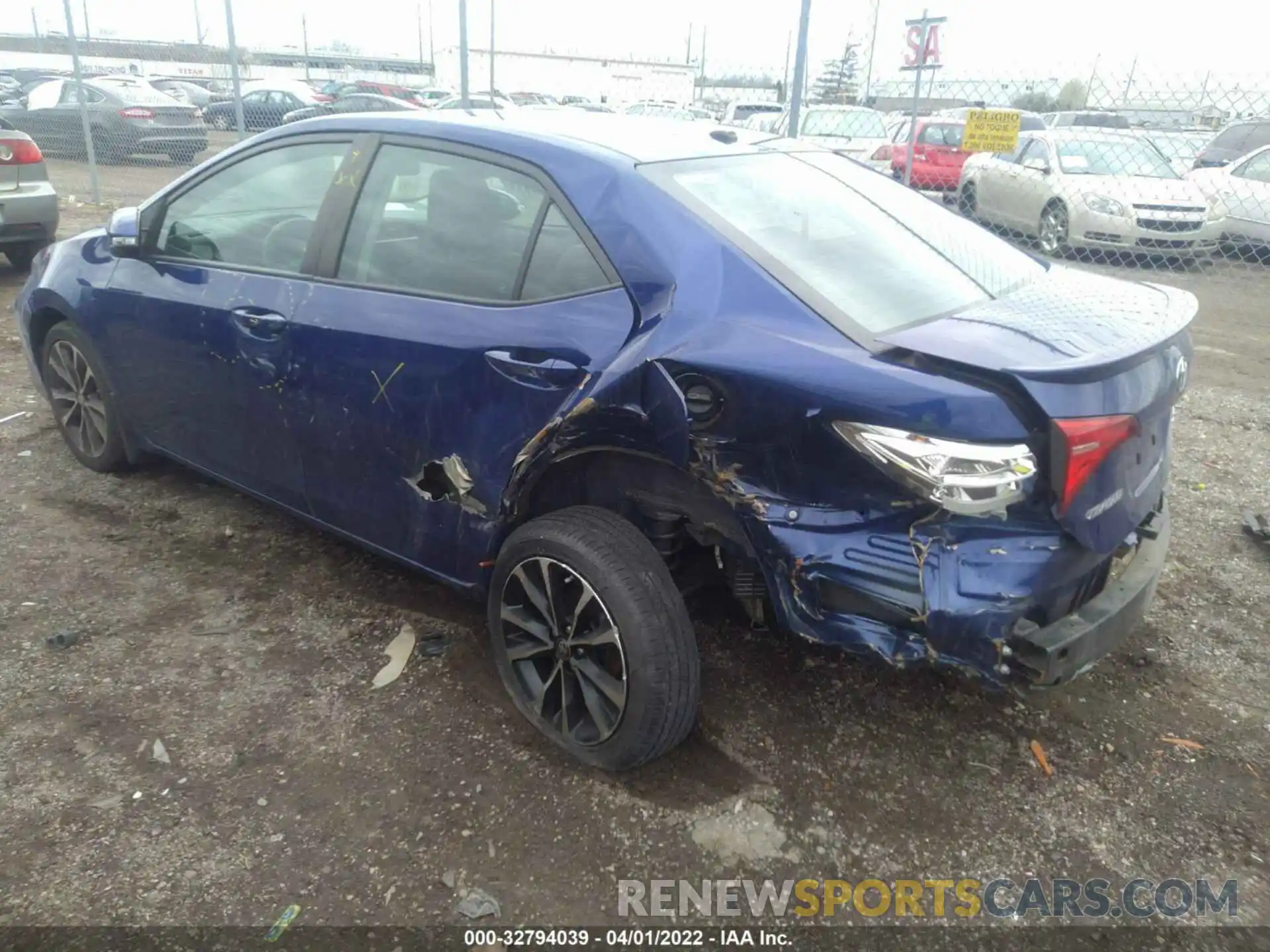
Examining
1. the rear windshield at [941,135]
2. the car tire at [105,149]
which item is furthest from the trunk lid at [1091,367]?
the car tire at [105,149]

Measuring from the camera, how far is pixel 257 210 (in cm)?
341

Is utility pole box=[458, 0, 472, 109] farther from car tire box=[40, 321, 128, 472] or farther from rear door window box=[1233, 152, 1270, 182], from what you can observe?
rear door window box=[1233, 152, 1270, 182]

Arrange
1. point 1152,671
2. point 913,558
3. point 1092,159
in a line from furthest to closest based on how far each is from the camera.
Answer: point 1092,159
point 1152,671
point 913,558

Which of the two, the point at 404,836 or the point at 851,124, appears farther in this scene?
the point at 851,124

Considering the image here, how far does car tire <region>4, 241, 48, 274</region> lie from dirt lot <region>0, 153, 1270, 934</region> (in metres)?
6.15

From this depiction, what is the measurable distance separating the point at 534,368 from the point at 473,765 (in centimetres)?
111

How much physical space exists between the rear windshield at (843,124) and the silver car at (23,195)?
1142 centimetres

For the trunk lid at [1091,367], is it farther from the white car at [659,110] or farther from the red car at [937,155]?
the white car at [659,110]

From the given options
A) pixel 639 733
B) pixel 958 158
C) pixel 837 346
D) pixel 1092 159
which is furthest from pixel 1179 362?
pixel 958 158

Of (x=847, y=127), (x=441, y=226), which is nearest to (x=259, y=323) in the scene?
(x=441, y=226)

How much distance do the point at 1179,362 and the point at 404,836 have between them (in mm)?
2321

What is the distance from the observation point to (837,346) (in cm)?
215

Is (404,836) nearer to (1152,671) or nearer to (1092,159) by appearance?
(1152,671)

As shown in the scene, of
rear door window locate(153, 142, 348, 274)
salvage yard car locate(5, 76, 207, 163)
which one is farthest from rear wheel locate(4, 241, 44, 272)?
salvage yard car locate(5, 76, 207, 163)
